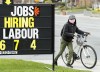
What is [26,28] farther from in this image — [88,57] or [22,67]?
[88,57]

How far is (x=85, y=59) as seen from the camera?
14891 millimetres

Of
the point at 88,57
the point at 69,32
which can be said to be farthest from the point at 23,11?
the point at 88,57

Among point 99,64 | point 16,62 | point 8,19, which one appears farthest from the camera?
point 99,64

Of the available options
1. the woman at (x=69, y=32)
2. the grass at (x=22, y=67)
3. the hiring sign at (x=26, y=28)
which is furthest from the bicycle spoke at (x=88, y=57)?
the hiring sign at (x=26, y=28)

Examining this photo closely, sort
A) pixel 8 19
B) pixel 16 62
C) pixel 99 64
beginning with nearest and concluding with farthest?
1. pixel 8 19
2. pixel 16 62
3. pixel 99 64

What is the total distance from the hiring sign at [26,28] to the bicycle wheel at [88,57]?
2.18 meters

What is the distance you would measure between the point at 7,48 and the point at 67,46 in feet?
9.63

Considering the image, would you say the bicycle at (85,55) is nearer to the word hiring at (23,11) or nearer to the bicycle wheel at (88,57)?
the bicycle wheel at (88,57)

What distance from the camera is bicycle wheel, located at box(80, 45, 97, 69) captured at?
14641 mm

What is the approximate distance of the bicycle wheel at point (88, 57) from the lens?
1464cm

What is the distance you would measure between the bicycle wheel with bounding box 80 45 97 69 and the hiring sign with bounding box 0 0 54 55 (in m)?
2.18

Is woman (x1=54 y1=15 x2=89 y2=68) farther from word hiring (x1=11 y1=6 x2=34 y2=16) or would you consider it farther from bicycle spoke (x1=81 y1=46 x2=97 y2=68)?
word hiring (x1=11 y1=6 x2=34 y2=16)

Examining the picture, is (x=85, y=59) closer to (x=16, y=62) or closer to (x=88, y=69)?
(x=88, y=69)

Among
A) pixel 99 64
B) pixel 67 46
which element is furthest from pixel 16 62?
pixel 99 64
